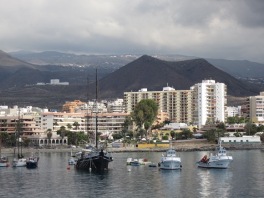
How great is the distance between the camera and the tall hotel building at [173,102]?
179875 millimetres

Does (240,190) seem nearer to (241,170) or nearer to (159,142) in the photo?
(241,170)

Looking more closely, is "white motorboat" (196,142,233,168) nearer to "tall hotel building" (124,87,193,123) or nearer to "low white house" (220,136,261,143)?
"low white house" (220,136,261,143)

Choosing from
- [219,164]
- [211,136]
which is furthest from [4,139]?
[219,164]

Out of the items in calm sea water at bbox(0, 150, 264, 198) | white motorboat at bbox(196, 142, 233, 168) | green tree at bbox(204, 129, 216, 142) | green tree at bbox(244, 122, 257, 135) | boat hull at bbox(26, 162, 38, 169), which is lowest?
calm sea water at bbox(0, 150, 264, 198)

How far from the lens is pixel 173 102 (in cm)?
18550

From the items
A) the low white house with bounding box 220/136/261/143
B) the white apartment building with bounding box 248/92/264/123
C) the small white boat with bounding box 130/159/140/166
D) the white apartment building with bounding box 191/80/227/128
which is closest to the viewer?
the small white boat with bounding box 130/159/140/166

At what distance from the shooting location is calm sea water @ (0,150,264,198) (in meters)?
50.1

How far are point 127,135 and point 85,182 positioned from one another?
92618 mm

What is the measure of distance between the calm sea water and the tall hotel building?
104 metres

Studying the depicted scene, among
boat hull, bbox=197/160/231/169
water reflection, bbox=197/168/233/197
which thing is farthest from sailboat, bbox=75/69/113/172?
boat hull, bbox=197/160/231/169

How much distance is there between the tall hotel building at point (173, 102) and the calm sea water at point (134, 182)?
104234 mm

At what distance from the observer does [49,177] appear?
64438 mm

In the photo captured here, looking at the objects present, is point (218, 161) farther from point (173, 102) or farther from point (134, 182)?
point (173, 102)

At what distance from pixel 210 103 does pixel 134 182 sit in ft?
374
